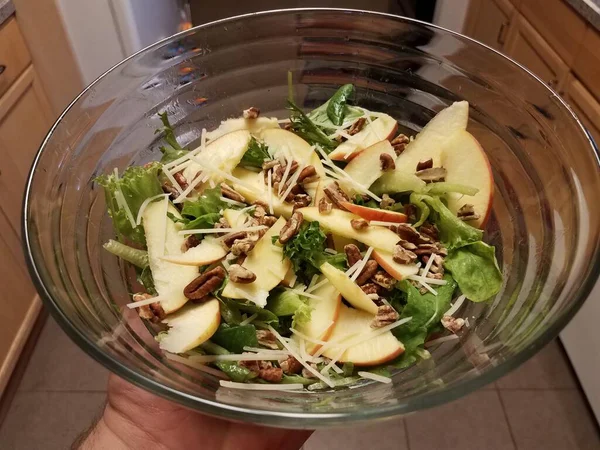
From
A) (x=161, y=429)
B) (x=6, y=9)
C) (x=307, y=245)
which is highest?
(x=6, y=9)

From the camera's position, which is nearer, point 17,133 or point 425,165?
point 425,165

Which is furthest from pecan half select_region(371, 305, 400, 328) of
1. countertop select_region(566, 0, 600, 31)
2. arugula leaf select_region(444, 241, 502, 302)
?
countertop select_region(566, 0, 600, 31)

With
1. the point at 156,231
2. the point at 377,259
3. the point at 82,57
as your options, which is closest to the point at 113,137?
the point at 156,231

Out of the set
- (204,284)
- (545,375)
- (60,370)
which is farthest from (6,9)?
(545,375)

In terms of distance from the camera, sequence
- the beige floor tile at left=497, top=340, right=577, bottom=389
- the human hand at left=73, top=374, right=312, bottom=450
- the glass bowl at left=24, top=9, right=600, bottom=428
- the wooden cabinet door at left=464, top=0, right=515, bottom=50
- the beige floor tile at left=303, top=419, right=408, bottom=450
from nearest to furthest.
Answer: the glass bowl at left=24, top=9, right=600, bottom=428, the human hand at left=73, top=374, right=312, bottom=450, the beige floor tile at left=303, top=419, right=408, bottom=450, the beige floor tile at left=497, top=340, right=577, bottom=389, the wooden cabinet door at left=464, top=0, right=515, bottom=50

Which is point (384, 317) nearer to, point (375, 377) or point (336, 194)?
point (375, 377)

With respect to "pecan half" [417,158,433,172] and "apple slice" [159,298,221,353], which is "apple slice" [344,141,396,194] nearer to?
"pecan half" [417,158,433,172]
